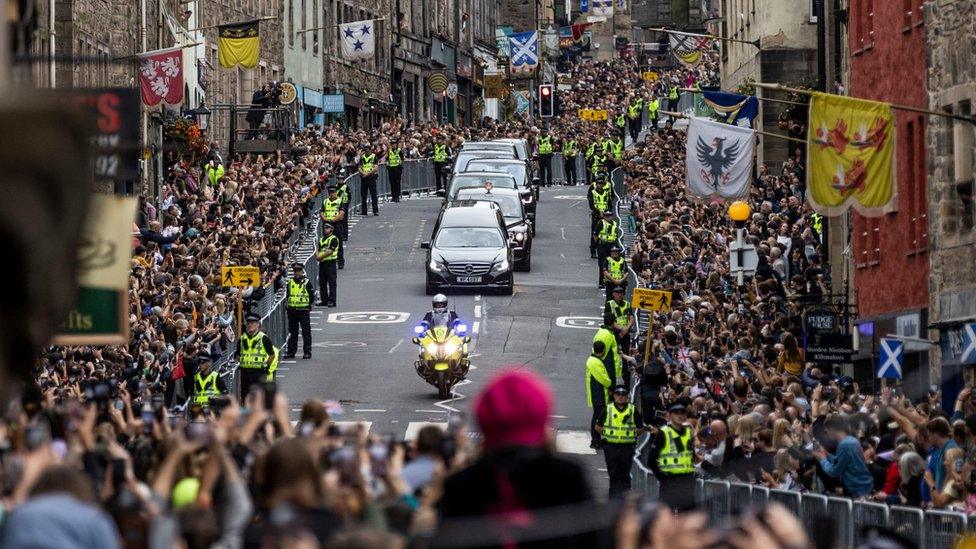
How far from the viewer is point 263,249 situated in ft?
132

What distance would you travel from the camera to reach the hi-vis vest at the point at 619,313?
3194 cm

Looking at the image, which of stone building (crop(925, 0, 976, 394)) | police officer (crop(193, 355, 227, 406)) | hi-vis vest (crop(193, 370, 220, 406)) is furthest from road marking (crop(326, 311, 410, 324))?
stone building (crop(925, 0, 976, 394))

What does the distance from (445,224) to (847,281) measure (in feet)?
33.9

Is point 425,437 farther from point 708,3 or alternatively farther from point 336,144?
point 708,3

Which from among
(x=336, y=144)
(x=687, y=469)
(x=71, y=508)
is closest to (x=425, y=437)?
(x=71, y=508)

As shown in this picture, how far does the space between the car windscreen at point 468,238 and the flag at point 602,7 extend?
415ft

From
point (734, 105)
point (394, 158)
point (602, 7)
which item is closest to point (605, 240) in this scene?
point (734, 105)

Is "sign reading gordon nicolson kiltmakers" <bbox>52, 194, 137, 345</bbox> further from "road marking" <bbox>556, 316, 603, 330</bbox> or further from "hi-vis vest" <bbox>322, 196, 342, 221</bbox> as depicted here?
"hi-vis vest" <bbox>322, 196, 342, 221</bbox>

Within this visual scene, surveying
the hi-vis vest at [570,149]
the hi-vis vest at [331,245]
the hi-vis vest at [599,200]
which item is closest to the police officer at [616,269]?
the hi-vis vest at [331,245]

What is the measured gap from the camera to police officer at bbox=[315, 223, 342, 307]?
39.9m

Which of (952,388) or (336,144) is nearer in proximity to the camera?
(952,388)

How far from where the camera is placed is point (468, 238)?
1666 inches

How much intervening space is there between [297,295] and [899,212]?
31.5ft

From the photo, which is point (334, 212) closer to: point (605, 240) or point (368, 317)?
point (368, 317)
